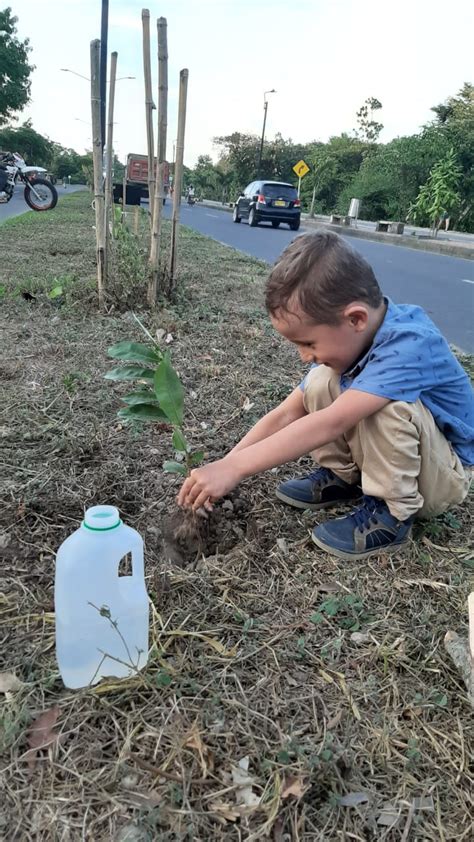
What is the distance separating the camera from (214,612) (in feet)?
5.37

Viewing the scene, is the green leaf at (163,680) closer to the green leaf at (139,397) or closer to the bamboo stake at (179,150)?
the green leaf at (139,397)

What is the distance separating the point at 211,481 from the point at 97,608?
1.54 ft

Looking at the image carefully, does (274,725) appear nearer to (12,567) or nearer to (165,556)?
(165,556)

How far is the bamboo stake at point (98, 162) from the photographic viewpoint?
14.0ft

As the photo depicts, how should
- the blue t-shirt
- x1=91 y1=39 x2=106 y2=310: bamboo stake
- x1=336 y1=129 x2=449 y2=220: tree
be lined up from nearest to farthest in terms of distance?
1. the blue t-shirt
2. x1=91 y1=39 x2=106 y2=310: bamboo stake
3. x1=336 y1=129 x2=449 y2=220: tree

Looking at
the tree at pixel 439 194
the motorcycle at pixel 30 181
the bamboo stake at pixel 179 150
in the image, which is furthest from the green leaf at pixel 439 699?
the tree at pixel 439 194

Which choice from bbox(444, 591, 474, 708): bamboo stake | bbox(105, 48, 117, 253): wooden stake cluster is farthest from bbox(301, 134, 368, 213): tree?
bbox(444, 591, 474, 708): bamboo stake

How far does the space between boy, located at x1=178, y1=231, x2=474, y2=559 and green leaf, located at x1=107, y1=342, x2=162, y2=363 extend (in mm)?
401

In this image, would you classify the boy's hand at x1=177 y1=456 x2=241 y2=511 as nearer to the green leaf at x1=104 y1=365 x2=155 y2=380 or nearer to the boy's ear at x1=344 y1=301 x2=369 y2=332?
→ the green leaf at x1=104 y1=365 x2=155 y2=380

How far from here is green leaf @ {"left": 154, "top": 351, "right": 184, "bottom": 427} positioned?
1.70 metres

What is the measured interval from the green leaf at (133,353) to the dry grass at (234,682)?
0.55 meters

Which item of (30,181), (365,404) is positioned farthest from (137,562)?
(30,181)

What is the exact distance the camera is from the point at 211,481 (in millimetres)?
1651

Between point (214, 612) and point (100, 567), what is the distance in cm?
41
